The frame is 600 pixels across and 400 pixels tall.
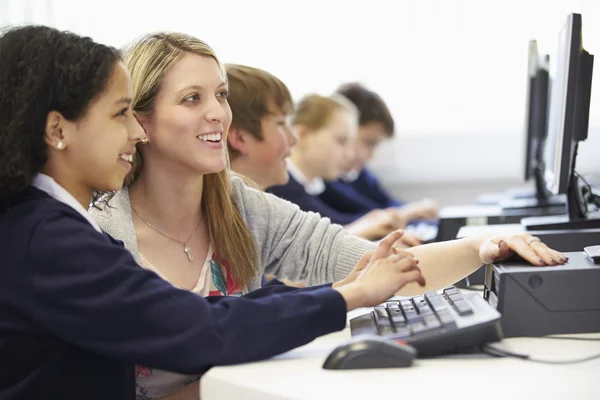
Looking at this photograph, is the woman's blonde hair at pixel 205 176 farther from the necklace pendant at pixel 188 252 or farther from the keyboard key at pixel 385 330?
the keyboard key at pixel 385 330

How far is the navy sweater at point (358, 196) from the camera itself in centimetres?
385

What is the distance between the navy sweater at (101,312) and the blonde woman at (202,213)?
1.28 ft

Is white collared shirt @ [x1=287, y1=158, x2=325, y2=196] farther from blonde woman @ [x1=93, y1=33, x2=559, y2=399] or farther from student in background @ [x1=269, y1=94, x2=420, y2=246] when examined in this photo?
blonde woman @ [x1=93, y1=33, x2=559, y2=399]

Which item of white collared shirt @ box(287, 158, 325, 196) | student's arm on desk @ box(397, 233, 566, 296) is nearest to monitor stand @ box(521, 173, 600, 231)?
student's arm on desk @ box(397, 233, 566, 296)

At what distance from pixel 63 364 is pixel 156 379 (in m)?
0.31

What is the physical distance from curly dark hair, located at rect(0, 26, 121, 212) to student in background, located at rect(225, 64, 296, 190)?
109cm

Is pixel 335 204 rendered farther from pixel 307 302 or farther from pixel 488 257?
pixel 307 302

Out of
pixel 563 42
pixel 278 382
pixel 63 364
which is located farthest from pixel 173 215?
pixel 563 42

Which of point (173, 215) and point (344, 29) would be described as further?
point (344, 29)

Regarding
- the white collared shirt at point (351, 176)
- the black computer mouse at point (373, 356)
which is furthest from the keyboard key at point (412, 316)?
the white collared shirt at point (351, 176)

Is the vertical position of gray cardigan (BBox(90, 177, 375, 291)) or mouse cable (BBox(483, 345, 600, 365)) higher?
mouse cable (BBox(483, 345, 600, 365))

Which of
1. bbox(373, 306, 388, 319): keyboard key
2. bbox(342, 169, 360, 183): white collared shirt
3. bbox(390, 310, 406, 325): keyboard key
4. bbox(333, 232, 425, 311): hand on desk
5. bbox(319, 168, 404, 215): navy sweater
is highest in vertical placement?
bbox(333, 232, 425, 311): hand on desk

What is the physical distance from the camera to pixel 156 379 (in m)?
1.38

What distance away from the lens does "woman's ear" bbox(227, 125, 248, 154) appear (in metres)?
2.26
